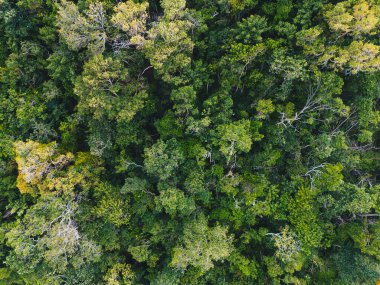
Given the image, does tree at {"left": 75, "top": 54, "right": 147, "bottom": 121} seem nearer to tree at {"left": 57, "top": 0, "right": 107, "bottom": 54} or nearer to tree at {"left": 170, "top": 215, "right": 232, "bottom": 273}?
tree at {"left": 57, "top": 0, "right": 107, "bottom": 54}

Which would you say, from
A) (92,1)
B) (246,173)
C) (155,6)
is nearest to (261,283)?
(246,173)

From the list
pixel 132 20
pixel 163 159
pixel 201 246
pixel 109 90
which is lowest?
pixel 201 246

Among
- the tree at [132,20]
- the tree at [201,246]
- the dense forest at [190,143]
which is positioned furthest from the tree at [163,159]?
the tree at [132,20]

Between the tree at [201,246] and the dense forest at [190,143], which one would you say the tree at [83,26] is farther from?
the tree at [201,246]

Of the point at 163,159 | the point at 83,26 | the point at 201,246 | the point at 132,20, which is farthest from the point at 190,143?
the point at 83,26

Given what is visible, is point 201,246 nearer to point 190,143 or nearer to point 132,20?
point 190,143


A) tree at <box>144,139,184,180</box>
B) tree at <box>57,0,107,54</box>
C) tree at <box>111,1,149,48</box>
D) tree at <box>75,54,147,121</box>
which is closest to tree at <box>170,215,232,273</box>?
tree at <box>144,139,184,180</box>

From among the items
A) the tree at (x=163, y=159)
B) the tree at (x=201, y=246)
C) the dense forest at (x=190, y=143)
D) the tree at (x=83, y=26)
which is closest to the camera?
the tree at (x=83, y=26)

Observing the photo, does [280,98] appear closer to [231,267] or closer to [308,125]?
[308,125]
